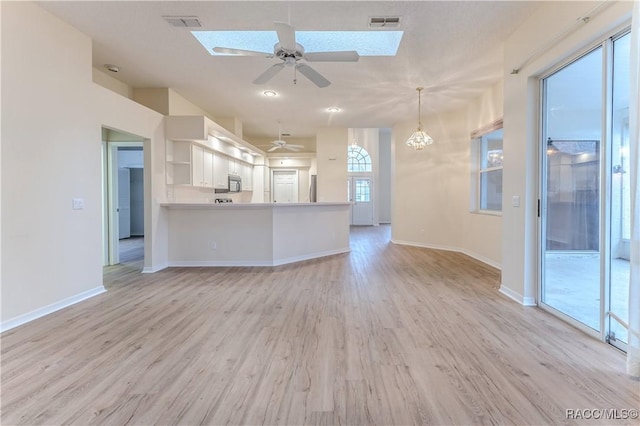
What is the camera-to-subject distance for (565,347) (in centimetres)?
222

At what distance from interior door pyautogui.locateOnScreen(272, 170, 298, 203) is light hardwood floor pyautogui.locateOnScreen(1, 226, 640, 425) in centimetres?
682

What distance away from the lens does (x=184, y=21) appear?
3.07 metres

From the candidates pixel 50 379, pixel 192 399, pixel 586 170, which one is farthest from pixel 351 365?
pixel 586 170

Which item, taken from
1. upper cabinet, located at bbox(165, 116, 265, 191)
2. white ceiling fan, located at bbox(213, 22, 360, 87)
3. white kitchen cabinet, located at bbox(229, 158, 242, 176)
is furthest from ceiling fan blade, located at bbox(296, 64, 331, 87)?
white kitchen cabinet, located at bbox(229, 158, 242, 176)

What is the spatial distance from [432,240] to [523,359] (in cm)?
488

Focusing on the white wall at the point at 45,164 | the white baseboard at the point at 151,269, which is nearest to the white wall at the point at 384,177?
the white baseboard at the point at 151,269

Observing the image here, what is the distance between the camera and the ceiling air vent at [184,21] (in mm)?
3015

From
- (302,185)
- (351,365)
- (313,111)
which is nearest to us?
(351,365)

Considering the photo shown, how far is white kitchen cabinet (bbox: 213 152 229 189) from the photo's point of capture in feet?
20.4

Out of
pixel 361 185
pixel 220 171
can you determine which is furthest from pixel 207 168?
pixel 361 185

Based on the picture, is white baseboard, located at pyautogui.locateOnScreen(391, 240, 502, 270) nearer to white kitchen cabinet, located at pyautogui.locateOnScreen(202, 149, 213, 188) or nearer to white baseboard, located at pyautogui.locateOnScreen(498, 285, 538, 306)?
white baseboard, located at pyautogui.locateOnScreen(498, 285, 538, 306)

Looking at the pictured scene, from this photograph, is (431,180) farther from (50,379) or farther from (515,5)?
(50,379)

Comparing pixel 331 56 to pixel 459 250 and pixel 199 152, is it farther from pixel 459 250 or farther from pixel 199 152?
pixel 459 250

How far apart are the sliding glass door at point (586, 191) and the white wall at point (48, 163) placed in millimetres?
4984
